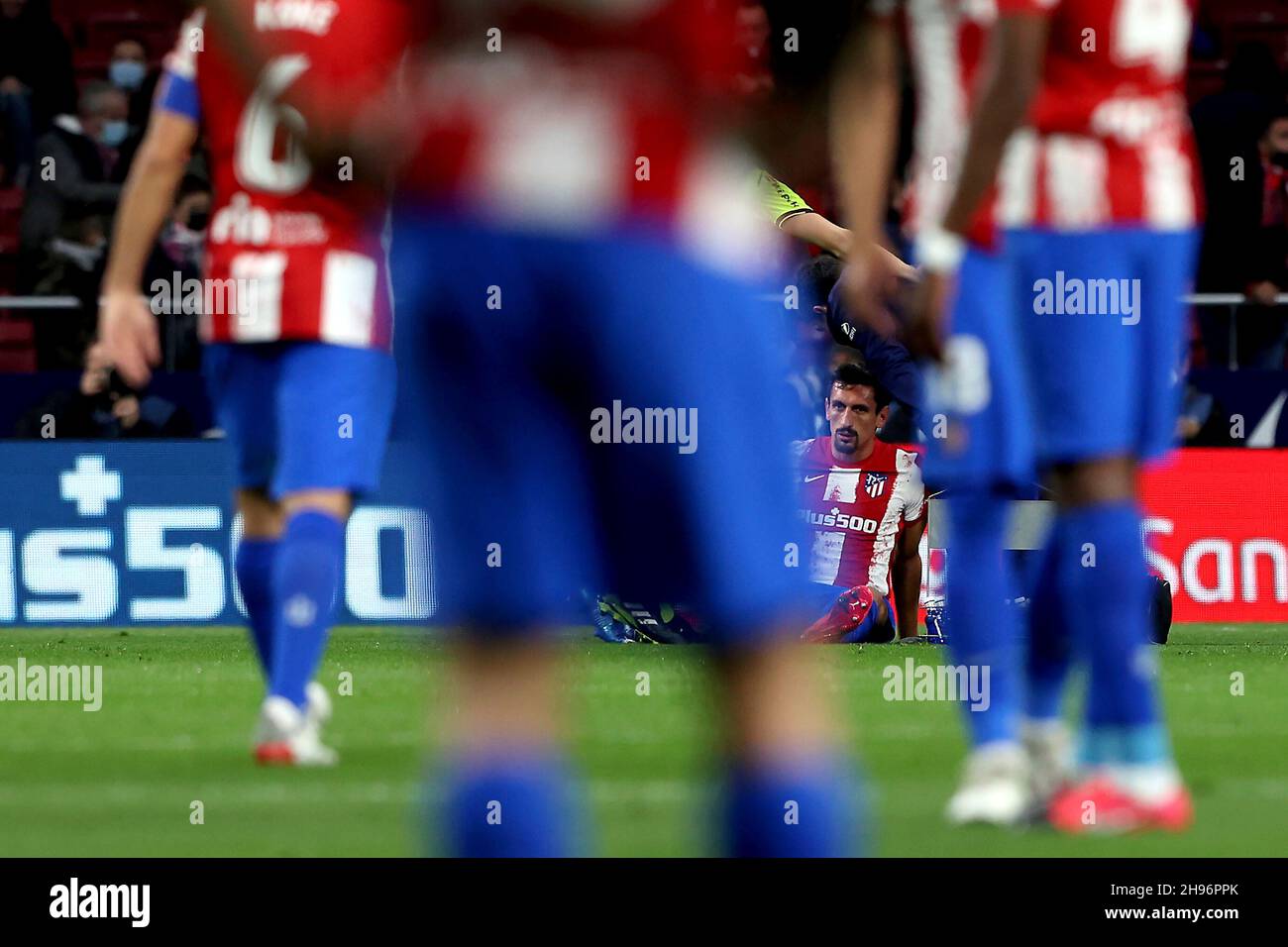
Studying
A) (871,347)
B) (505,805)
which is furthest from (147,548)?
(505,805)

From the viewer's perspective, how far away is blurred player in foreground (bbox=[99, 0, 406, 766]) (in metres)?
5.55

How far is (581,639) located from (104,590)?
1.95m

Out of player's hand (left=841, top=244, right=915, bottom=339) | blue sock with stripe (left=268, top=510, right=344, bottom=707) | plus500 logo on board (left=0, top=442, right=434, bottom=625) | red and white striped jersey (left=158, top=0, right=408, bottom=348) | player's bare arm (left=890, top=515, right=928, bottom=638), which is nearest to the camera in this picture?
player's hand (left=841, top=244, right=915, bottom=339)

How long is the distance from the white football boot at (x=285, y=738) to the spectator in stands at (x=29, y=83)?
339 inches

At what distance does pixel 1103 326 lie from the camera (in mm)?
4555

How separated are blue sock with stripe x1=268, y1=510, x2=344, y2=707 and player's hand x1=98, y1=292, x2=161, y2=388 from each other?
1.52ft

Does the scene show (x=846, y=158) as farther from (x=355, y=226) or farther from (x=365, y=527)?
(x=365, y=527)

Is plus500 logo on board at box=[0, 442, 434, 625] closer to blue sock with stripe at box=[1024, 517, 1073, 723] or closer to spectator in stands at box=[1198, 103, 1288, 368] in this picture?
spectator in stands at box=[1198, 103, 1288, 368]

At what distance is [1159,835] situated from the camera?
437 centimetres

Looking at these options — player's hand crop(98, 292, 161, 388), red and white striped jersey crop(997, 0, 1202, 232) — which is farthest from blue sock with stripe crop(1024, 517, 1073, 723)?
player's hand crop(98, 292, 161, 388)

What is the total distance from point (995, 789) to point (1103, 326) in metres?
0.83

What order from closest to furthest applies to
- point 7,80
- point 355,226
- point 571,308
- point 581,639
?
point 571,308, point 355,226, point 581,639, point 7,80
